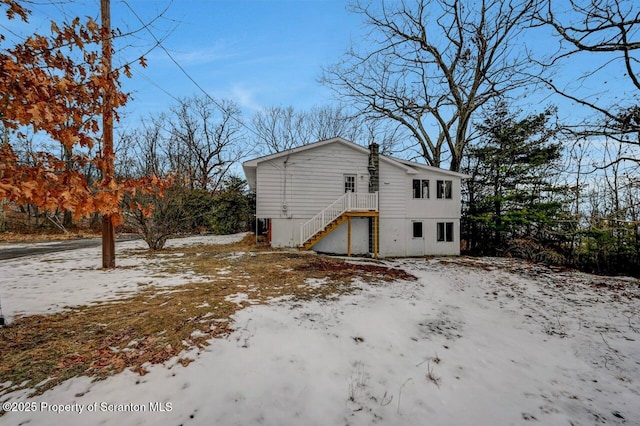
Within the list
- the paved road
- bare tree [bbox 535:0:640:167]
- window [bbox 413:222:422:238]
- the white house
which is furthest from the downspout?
the paved road

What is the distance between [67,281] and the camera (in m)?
6.30

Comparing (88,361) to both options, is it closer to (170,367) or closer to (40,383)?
(40,383)

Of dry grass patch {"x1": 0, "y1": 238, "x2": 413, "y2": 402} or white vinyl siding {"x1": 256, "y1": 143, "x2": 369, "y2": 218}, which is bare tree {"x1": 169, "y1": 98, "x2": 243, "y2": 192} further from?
dry grass patch {"x1": 0, "y1": 238, "x2": 413, "y2": 402}

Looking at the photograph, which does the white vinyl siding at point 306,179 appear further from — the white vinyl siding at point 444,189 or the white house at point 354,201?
the white vinyl siding at point 444,189

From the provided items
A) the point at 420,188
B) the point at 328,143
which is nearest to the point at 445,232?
the point at 420,188

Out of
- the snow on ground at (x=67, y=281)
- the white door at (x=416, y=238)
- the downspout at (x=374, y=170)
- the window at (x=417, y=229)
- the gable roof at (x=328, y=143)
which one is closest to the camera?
the snow on ground at (x=67, y=281)

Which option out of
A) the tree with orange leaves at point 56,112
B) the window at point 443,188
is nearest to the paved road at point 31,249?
the tree with orange leaves at point 56,112

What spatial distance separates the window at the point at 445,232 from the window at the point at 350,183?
572cm

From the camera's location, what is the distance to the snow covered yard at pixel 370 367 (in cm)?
250

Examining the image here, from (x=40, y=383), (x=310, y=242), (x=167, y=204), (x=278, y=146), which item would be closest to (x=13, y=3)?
→ (x=40, y=383)

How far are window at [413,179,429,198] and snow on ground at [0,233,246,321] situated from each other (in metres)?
12.5

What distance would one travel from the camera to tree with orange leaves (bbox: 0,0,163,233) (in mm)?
2352

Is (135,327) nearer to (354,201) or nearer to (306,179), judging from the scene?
(306,179)

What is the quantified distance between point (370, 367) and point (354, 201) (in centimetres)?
1054
